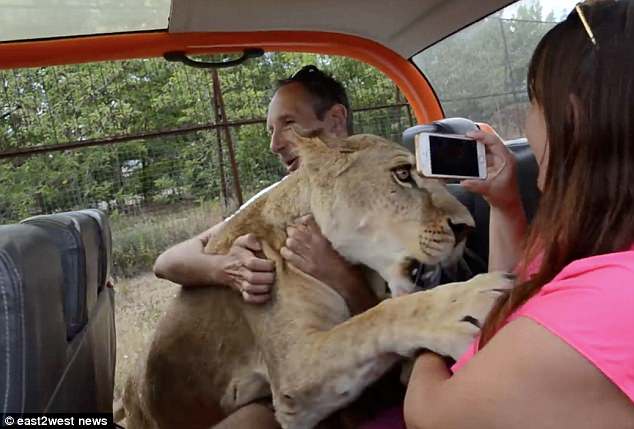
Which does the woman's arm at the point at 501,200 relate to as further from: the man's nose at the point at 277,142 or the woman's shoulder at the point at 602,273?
the man's nose at the point at 277,142

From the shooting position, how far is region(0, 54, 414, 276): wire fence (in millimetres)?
3670

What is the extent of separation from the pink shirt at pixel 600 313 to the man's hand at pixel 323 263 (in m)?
0.67

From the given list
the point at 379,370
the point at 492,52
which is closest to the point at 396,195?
the point at 379,370

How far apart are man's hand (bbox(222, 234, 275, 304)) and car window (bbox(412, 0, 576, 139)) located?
4.41ft

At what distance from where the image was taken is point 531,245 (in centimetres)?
103

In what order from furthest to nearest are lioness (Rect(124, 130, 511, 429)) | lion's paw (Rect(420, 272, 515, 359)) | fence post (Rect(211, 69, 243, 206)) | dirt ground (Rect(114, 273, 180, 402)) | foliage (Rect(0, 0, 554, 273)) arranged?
1. fence post (Rect(211, 69, 243, 206))
2. foliage (Rect(0, 0, 554, 273))
3. dirt ground (Rect(114, 273, 180, 402))
4. lioness (Rect(124, 130, 511, 429))
5. lion's paw (Rect(420, 272, 515, 359))

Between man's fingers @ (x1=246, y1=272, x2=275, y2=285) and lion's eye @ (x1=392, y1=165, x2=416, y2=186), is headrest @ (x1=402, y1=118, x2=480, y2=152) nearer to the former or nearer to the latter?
lion's eye @ (x1=392, y1=165, x2=416, y2=186)

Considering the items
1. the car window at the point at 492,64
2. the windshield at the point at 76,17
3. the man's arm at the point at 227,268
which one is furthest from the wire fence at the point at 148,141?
the man's arm at the point at 227,268

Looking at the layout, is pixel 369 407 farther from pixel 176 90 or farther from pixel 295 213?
pixel 176 90

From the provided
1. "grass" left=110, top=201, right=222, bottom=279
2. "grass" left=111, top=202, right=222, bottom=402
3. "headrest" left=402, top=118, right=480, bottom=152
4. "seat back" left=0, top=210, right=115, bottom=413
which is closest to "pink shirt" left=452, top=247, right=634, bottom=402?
"seat back" left=0, top=210, right=115, bottom=413

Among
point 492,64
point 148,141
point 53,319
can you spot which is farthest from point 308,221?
point 148,141

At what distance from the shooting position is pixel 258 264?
57.7 inches

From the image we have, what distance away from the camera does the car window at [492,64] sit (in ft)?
8.20

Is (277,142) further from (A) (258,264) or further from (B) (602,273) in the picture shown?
(B) (602,273)
